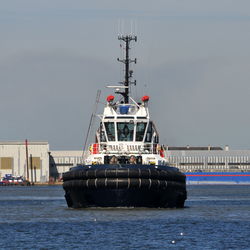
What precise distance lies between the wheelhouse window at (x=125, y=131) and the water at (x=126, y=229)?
7180 mm

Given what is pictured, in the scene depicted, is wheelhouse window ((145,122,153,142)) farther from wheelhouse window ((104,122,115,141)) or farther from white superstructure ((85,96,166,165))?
wheelhouse window ((104,122,115,141))

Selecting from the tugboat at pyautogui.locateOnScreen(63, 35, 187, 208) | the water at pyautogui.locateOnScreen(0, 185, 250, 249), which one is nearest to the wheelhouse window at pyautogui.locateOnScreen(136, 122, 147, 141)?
the tugboat at pyautogui.locateOnScreen(63, 35, 187, 208)

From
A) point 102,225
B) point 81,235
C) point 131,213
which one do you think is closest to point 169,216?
point 131,213

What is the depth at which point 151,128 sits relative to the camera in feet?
284

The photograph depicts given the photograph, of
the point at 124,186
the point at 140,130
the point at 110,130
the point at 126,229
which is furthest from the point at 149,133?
the point at 126,229

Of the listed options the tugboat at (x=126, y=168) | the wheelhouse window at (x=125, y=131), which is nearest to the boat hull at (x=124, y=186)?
the tugboat at (x=126, y=168)

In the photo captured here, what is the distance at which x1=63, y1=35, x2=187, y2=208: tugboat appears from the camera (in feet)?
258

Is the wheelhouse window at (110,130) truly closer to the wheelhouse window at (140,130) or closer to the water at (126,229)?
the wheelhouse window at (140,130)

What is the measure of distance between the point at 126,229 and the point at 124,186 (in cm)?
1454

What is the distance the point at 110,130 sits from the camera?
8569 cm

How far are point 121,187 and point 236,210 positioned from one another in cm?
1266

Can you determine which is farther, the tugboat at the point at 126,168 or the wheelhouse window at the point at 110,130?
the wheelhouse window at the point at 110,130

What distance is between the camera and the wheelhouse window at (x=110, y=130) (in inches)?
3364

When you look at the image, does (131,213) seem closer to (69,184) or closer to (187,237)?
(69,184)
